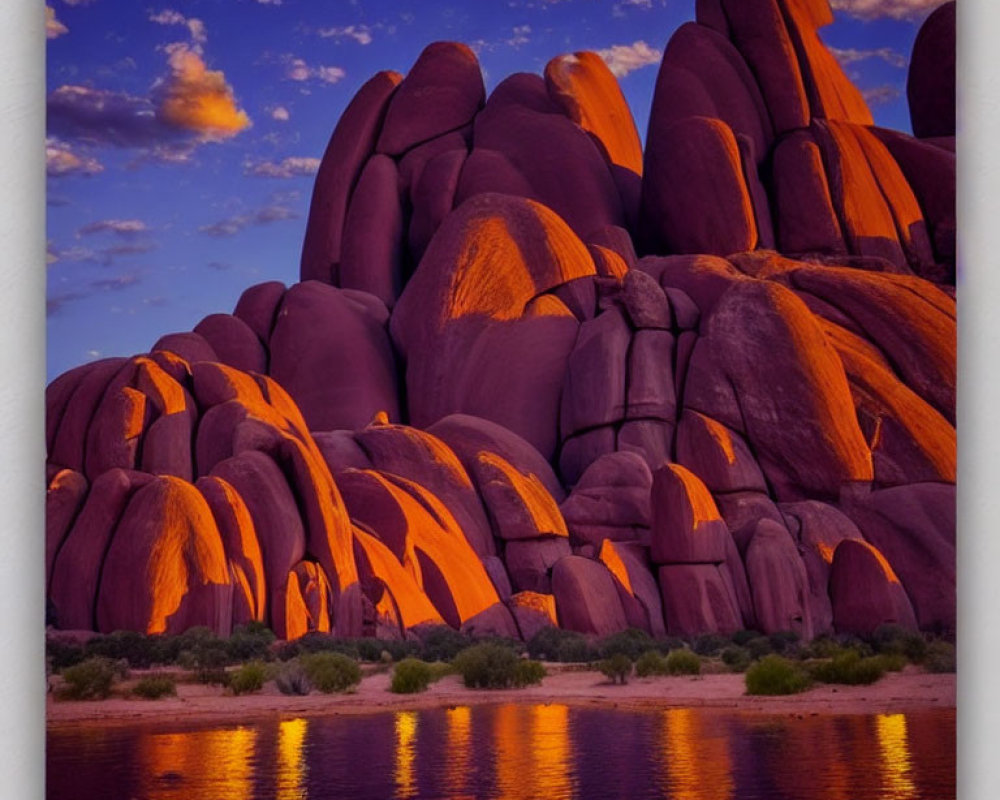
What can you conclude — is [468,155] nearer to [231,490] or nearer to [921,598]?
[231,490]

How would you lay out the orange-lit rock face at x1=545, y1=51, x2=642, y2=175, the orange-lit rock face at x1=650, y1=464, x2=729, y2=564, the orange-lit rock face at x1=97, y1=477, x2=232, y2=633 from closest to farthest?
the orange-lit rock face at x1=97, y1=477, x2=232, y2=633 < the orange-lit rock face at x1=650, y1=464, x2=729, y2=564 < the orange-lit rock face at x1=545, y1=51, x2=642, y2=175

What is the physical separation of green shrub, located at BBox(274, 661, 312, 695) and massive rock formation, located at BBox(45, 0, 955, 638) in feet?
2.45

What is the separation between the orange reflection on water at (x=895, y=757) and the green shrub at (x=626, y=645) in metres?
2.55

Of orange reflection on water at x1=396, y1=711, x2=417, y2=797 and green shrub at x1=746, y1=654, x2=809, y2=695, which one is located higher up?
green shrub at x1=746, y1=654, x2=809, y2=695

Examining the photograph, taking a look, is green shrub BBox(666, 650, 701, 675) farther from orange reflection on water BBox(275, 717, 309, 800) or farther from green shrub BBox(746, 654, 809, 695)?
orange reflection on water BBox(275, 717, 309, 800)

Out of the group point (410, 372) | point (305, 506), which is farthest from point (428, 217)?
point (305, 506)

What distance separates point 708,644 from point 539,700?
2417 millimetres

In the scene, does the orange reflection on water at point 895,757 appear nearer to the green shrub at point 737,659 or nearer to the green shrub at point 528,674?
the green shrub at point 737,659

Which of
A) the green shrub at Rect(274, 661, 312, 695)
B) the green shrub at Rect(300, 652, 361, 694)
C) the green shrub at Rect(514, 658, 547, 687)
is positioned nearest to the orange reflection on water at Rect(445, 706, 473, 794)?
the green shrub at Rect(514, 658, 547, 687)

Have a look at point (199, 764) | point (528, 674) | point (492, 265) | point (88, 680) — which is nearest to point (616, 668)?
point (528, 674)

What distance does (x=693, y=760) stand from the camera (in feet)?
36.1

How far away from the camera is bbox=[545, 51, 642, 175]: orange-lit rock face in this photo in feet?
62.1

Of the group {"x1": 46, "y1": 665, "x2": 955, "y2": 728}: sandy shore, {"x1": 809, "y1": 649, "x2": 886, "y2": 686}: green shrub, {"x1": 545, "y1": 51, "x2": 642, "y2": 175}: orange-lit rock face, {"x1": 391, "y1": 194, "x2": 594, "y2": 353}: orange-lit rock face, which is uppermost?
{"x1": 545, "y1": 51, "x2": 642, "y2": 175}: orange-lit rock face

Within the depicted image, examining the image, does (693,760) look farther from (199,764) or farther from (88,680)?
(88,680)
